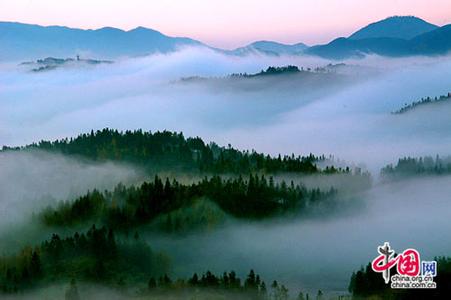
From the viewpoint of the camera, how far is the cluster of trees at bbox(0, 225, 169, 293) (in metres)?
149

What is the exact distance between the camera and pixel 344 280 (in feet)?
554

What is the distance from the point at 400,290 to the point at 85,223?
10211 cm

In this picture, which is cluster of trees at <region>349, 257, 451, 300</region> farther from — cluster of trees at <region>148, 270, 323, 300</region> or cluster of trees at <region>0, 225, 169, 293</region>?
cluster of trees at <region>0, 225, 169, 293</region>

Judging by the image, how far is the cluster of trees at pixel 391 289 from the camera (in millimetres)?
122312

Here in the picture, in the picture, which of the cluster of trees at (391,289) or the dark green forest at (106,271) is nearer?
the cluster of trees at (391,289)

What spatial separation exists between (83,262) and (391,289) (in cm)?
7273

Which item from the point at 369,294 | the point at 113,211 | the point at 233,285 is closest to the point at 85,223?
the point at 113,211

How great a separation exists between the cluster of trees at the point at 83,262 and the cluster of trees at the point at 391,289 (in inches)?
1996

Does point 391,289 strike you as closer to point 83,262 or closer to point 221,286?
point 221,286

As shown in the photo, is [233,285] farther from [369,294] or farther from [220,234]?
[220,234]

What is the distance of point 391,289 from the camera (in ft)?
415

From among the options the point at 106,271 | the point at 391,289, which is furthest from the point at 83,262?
the point at 391,289

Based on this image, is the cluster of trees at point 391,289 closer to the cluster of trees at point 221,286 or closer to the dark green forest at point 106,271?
the cluster of trees at point 221,286

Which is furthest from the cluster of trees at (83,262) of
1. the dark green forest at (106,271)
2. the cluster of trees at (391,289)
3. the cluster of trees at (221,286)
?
the cluster of trees at (391,289)
